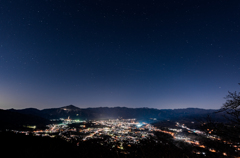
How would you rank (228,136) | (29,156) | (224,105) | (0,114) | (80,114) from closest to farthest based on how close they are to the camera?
(224,105) < (228,136) < (29,156) < (0,114) < (80,114)

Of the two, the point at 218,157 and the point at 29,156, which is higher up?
the point at 29,156

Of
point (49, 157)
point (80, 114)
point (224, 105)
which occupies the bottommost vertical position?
point (80, 114)

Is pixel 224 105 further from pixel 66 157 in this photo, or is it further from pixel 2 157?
pixel 2 157

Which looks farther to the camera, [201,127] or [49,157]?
[49,157]

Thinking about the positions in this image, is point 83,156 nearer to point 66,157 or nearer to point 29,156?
point 66,157

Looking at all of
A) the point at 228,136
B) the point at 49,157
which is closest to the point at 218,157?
the point at 228,136

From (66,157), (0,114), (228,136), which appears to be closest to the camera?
(228,136)

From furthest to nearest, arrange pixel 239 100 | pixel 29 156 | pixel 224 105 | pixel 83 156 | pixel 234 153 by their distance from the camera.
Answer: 1. pixel 234 153
2. pixel 83 156
3. pixel 29 156
4. pixel 224 105
5. pixel 239 100

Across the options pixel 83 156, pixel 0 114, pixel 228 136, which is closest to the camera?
pixel 228 136

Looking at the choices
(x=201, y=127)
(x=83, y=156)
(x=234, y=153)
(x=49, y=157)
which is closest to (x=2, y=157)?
(x=49, y=157)
